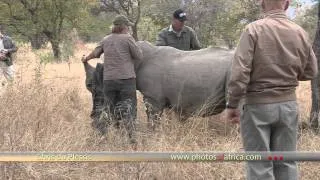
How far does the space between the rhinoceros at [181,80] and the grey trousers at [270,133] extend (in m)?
→ 3.36

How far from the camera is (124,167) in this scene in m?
5.89

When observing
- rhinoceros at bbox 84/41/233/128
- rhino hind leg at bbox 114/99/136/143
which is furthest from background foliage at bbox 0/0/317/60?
rhino hind leg at bbox 114/99/136/143

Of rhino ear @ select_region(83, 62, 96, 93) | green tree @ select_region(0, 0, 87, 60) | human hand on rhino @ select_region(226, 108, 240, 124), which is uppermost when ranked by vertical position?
human hand on rhino @ select_region(226, 108, 240, 124)

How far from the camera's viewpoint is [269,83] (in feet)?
15.5

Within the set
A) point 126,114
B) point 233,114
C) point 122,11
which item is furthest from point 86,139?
point 122,11

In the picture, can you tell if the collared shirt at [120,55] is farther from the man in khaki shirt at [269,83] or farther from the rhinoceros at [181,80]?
the man in khaki shirt at [269,83]

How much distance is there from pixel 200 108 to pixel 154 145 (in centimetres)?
187

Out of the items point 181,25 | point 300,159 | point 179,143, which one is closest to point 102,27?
point 181,25

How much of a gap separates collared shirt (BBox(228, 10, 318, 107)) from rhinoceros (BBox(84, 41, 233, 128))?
349cm

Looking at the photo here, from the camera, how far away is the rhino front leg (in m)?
7.70

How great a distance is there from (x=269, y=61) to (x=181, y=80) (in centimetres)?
389

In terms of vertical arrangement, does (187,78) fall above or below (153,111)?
above

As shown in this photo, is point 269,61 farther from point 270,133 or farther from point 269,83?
point 270,133

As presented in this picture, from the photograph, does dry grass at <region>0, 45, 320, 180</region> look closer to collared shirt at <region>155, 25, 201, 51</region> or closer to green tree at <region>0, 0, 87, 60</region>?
collared shirt at <region>155, 25, 201, 51</region>
